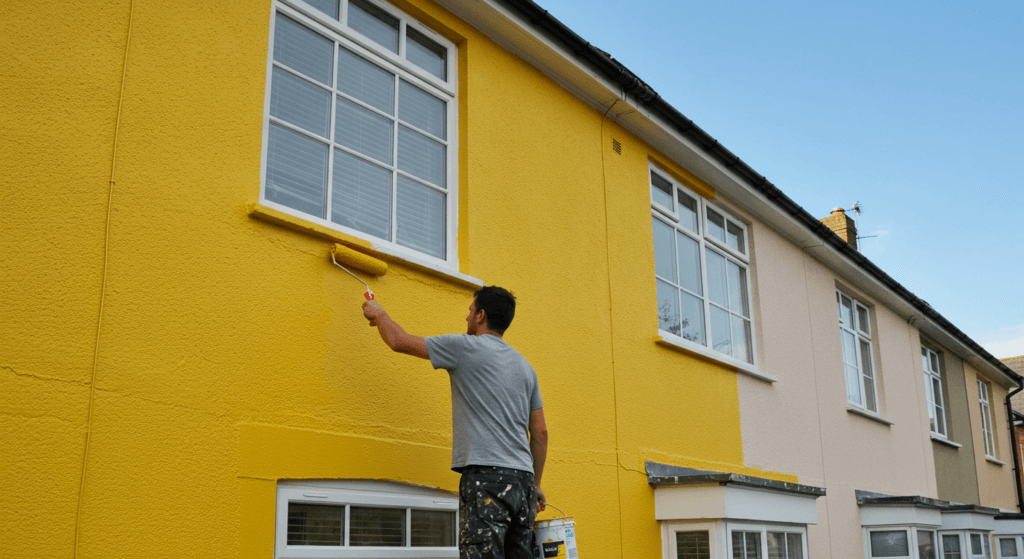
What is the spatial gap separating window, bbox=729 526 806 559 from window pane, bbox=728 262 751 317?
96.0 inches

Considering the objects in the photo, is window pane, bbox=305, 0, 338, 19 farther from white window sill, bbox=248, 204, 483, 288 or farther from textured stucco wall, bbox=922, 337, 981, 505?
textured stucco wall, bbox=922, 337, 981, 505

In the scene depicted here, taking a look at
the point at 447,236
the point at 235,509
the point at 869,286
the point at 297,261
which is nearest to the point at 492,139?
the point at 447,236

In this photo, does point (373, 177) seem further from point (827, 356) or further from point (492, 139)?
point (827, 356)

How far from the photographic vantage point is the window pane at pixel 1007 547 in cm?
1514

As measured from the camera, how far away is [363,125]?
19.2ft

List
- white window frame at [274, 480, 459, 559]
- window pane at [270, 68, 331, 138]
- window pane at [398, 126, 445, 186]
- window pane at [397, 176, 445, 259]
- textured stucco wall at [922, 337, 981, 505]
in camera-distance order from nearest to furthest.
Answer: white window frame at [274, 480, 459, 559]
window pane at [270, 68, 331, 138]
window pane at [397, 176, 445, 259]
window pane at [398, 126, 445, 186]
textured stucco wall at [922, 337, 981, 505]

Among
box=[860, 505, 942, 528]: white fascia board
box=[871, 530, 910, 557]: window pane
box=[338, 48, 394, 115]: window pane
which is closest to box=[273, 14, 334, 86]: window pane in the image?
box=[338, 48, 394, 115]: window pane

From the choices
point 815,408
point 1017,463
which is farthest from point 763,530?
point 1017,463

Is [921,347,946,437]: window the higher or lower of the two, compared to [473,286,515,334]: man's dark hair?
higher

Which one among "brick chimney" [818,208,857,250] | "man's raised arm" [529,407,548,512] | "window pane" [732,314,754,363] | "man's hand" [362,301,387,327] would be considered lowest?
"man's raised arm" [529,407,548,512]

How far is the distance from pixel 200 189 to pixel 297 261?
66 centimetres

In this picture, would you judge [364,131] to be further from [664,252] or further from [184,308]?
[664,252]

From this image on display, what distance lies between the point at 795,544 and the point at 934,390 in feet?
27.8

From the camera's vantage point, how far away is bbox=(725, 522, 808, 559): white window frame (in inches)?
287
